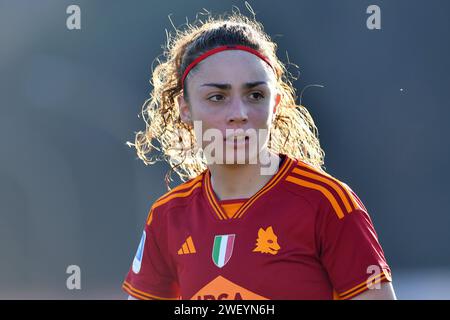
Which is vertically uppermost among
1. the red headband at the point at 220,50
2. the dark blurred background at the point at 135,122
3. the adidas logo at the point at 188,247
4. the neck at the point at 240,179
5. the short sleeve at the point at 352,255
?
the dark blurred background at the point at 135,122

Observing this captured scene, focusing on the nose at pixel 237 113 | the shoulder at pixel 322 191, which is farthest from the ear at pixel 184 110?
the shoulder at pixel 322 191

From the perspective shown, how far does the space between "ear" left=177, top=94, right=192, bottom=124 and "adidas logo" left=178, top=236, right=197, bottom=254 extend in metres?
0.40

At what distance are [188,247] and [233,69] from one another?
0.53 m

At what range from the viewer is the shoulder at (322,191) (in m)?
2.04

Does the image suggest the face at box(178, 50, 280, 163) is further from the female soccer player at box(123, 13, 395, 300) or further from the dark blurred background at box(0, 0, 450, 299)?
the dark blurred background at box(0, 0, 450, 299)

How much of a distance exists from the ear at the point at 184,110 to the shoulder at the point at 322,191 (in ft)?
1.30

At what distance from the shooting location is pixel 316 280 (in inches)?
80.1

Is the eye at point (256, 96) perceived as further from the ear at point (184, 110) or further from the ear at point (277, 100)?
the ear at point (184, 110)

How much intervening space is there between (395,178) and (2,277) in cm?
300

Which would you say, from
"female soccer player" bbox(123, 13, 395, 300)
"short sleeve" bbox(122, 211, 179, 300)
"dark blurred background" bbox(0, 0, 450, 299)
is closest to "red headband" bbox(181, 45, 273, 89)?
"female soccer player" bbox(123, 13, 395, 300)

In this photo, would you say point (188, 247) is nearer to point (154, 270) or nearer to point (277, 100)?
point (154, 270)

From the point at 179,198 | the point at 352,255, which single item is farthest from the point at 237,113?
the point at 352,255
